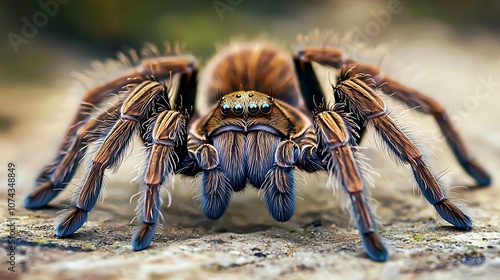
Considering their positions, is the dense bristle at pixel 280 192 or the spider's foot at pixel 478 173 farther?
the spider's foot at pixel 478 173

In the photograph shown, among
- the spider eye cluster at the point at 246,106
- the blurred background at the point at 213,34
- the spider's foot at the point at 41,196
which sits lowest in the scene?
the spider's foot at the point at 41,196

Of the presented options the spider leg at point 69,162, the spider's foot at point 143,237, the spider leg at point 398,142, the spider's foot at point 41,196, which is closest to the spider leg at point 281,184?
the spider leg at point 398,142

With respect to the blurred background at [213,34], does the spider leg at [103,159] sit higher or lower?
lower

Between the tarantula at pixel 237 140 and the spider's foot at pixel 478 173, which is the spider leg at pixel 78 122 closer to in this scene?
the tarantula at pixel 237 140

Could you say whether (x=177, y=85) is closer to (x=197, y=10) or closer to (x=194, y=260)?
(x=194, y=260)

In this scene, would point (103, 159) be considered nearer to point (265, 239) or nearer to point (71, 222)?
point (71, 222)

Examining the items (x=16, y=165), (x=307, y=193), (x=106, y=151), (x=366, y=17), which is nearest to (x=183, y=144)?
(x=106, y=151)

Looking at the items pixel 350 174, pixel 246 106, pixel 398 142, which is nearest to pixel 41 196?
pixel 246 106
